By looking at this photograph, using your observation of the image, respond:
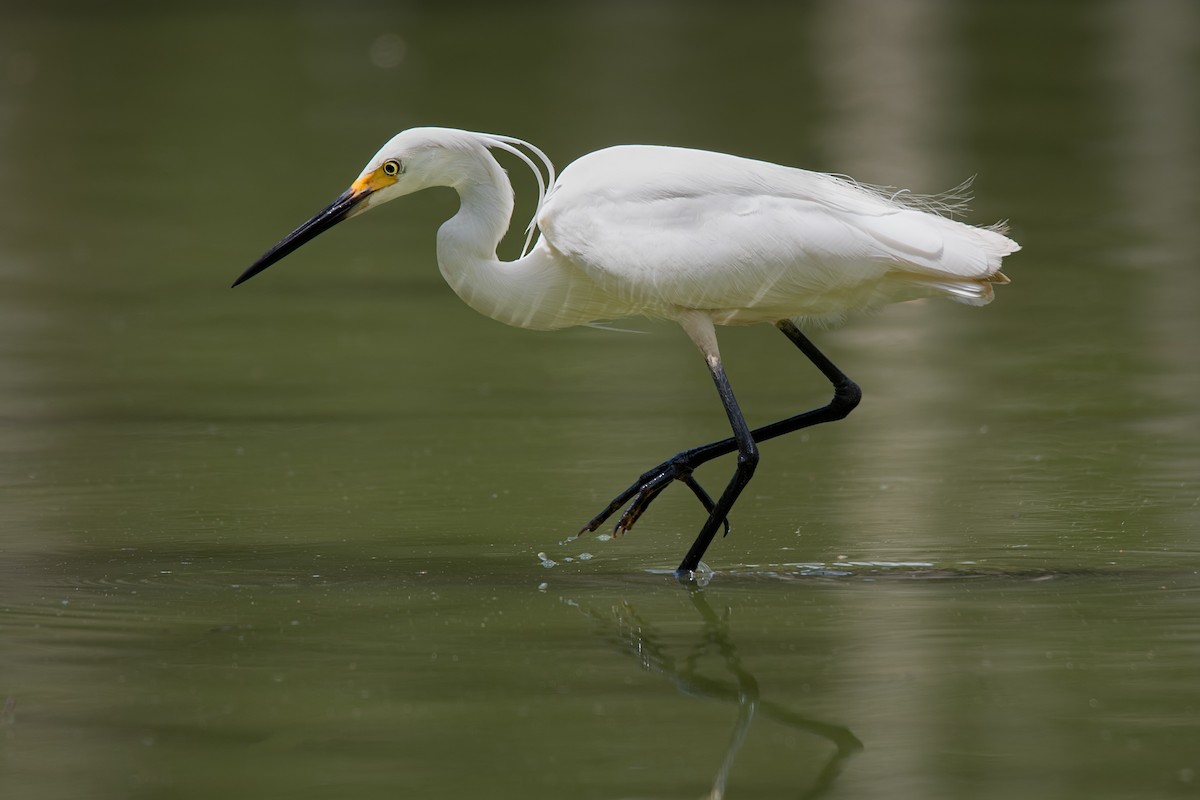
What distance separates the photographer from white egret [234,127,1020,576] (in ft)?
20.3

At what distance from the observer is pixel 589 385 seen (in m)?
8.88

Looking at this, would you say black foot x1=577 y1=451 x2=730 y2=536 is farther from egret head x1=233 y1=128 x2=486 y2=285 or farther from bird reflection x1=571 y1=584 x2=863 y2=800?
egret head x1=233 y1=128 x2=486 y2=285

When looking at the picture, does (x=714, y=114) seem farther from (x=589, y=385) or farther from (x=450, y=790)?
(x=450, y=790)

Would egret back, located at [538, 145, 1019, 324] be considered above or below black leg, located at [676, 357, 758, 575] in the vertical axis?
above

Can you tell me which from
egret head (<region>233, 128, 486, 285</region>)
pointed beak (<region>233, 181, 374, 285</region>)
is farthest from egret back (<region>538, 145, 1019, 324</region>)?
pointed beak (<region>233, 181, 374, 285</region>)

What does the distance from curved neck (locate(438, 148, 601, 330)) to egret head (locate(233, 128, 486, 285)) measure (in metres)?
0.03

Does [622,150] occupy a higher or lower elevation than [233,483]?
higher

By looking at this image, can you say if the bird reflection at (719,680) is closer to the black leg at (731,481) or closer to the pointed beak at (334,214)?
the black leg at (731,481)

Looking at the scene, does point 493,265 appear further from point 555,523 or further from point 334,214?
point 555,523

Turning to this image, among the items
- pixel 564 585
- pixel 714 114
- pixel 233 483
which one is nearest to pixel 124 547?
pixel 233 483

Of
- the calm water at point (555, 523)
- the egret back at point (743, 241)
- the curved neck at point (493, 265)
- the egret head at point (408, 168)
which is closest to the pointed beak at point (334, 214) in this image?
the egret head at point (408, 168)

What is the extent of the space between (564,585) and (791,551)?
2.54 feet

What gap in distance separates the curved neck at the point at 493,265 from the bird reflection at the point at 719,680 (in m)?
1.18

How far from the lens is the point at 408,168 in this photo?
649 cm
